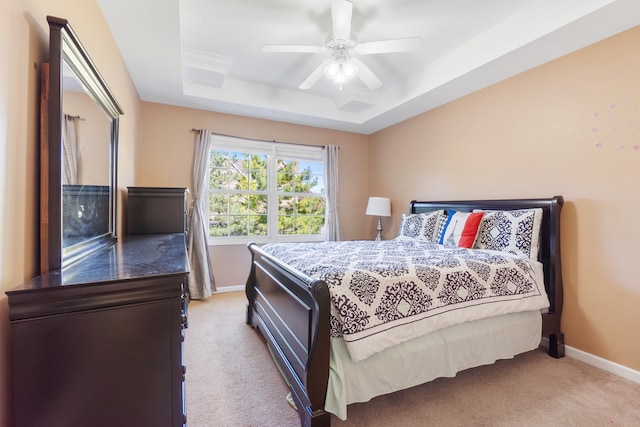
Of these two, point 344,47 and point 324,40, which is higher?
point 324,40

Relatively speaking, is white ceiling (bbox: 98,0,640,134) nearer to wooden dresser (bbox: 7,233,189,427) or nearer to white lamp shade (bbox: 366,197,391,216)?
white lamp shade (bbox: 366,197,391,216)

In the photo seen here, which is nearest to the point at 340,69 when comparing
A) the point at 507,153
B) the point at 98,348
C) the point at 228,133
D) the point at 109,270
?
the point at 507,153

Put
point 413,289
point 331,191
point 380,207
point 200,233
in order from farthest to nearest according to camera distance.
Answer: point 331,191 → point 380,207 → point 200,233 → point 413,289

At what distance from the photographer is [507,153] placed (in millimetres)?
2846

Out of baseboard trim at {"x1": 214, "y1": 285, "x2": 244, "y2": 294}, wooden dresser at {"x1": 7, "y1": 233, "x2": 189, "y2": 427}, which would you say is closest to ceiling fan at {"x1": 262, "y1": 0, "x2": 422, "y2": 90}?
wooden dresser at {"x1": 7, "y1": 233, "x2": 189, "y2": 427}

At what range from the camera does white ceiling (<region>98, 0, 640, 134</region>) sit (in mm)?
2072

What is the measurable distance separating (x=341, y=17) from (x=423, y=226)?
223 centimetres

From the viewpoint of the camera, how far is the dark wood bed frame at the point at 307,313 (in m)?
1.39

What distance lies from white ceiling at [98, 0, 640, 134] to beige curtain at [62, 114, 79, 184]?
1093 millimetres

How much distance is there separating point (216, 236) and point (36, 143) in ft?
9.75

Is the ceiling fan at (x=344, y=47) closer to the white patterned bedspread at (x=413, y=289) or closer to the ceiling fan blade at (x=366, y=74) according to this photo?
the ceiling fan blade at (x=366, y=74)

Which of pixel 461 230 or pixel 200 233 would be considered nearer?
pixel 461 230

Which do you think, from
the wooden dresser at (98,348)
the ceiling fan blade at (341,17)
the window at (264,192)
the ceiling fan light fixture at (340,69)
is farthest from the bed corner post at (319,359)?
the window at (264,192)

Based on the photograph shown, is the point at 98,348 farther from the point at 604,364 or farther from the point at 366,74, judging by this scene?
the point at 604,364
